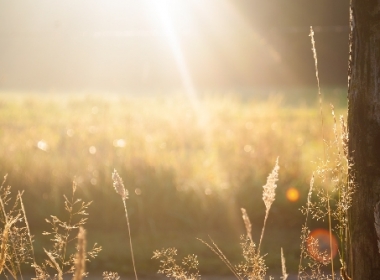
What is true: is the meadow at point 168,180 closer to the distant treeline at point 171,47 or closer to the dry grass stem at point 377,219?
the dry grass stem at point 377,219

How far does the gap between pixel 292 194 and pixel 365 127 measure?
13.1 ft

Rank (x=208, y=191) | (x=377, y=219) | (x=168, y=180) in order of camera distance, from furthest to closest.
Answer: (x=168, y=180) < (x=208, y=191) < (x=377, y=219)

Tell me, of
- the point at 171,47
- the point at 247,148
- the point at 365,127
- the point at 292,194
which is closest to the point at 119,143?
the point at 247,148

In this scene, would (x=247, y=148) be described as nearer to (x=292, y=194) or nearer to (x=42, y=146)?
(x=292, y=194)

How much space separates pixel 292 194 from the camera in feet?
19.4

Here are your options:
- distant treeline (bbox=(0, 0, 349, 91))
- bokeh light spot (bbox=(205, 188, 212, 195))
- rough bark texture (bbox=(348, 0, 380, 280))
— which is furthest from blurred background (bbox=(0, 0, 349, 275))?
distant treeline (bbox=(0, 0, 349, 91))

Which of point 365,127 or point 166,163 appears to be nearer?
point 365,127

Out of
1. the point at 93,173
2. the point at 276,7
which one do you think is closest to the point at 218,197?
the point at 93,173

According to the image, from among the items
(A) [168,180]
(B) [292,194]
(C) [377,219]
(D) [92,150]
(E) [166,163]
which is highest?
(C) [377,219]

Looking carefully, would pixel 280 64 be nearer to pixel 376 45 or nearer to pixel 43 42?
pixel 43 42

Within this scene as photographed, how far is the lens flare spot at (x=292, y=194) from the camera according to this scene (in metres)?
5.88

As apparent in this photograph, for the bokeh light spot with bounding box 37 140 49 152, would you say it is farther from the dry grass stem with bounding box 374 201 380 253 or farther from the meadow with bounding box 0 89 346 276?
the dry grass stem with bounding box 374 201 380 253

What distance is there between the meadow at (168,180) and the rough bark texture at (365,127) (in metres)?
2.97

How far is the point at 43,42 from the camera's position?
23141mm
